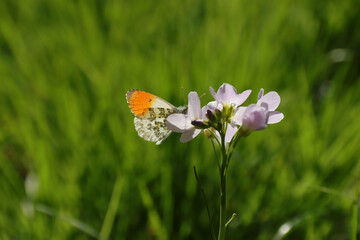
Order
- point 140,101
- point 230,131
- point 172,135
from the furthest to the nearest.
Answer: point 172,135, point 140,101, point 230,131

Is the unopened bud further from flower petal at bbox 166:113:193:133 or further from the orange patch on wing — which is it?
the orange patch on wing

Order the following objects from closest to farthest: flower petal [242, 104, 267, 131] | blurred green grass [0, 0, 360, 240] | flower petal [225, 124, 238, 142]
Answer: flower petal [242, 104, 267, 131] → flower petal [225, 124, 238, 142] → blurred green grass [0, 0, 360, 240]

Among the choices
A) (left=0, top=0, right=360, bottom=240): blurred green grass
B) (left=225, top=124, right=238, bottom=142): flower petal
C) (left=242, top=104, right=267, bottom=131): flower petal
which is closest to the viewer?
(left=242, top=104, right=267, bottom=131): flower petal

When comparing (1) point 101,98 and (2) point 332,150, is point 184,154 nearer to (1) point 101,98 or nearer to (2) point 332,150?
(1) point 101,98

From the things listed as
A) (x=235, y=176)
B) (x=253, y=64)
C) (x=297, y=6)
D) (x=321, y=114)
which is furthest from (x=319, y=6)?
(x=235, y=176)

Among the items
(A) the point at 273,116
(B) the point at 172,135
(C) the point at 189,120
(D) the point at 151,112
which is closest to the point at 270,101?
(A) the point at 273,116

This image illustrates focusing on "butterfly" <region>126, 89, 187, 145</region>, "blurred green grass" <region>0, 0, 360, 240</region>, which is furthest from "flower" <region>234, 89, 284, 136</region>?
"blurred green grass" <region>0, 0, 360, 240</region>

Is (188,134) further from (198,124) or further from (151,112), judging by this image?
(151,112)
